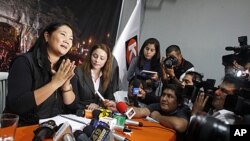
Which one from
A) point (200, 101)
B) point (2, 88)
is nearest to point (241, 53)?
point (200, 101)

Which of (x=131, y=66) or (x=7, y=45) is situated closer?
(x=7, y=45)

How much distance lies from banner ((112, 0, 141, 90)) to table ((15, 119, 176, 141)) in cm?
126

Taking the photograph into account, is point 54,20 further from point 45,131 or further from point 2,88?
point 45,131

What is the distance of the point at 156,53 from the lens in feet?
8.50

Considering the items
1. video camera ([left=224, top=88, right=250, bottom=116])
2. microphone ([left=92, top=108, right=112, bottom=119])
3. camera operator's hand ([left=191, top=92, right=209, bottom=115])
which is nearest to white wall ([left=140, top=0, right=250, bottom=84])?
camera operator's hand ([left=191, top=92, right=209, bottom=115])

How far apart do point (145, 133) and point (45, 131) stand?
550 mm

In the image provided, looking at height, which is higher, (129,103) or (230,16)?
(230,16)

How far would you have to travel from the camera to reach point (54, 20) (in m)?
2.38

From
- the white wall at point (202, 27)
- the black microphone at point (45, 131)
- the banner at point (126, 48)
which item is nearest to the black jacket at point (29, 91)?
the black microphone at point (45, 131)

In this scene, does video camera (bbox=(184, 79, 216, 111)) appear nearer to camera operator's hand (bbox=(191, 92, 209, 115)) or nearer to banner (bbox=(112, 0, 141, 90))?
camera operator's hand (bbox=(191, 92, 209, 115))

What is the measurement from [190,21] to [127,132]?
2.65m

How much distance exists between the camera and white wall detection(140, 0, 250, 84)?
3.29m

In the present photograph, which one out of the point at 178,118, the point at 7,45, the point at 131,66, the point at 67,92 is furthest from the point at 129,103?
the point at 7,45

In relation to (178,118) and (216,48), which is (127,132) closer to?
(178,118)
